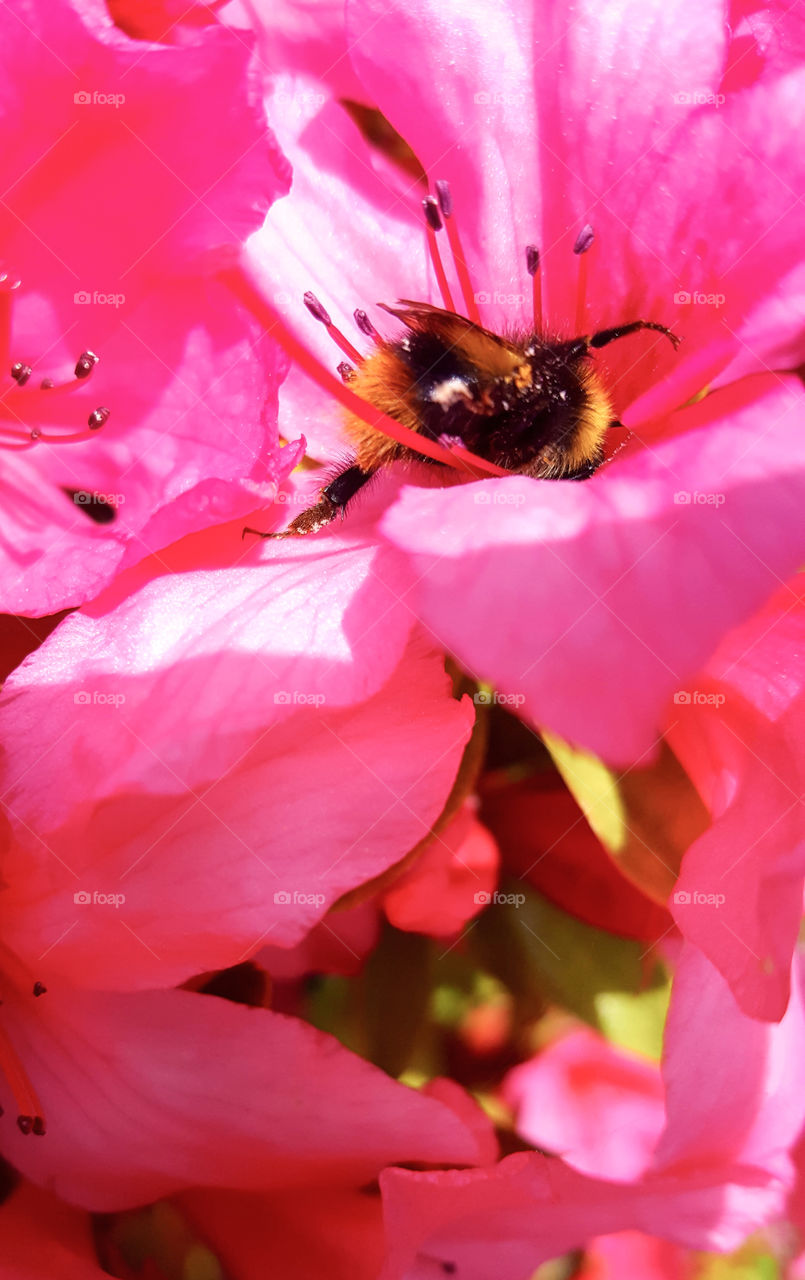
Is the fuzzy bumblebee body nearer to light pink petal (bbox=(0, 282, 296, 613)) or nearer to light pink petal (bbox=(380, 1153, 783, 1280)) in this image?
light pink petal (bbox=(0, 282, 296, 613))

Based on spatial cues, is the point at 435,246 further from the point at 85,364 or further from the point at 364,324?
the point at 85,364

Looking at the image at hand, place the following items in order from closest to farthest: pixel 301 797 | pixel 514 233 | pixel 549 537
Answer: pixel 549 537 → pixel 301 797 → pixel 514 233

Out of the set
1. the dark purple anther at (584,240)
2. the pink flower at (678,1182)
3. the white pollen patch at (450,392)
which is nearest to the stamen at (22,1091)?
the pink flower at (678,1182)

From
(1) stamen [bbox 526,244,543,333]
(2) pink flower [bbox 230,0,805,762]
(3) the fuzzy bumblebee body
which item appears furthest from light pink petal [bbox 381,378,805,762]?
(1) stamen [bbox 526,244,543,333]

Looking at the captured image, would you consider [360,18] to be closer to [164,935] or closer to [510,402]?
[510,402]

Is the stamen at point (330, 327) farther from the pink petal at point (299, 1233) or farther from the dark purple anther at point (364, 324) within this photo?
the pink petal at point (299, 1233)

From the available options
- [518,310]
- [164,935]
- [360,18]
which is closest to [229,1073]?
[164,935]

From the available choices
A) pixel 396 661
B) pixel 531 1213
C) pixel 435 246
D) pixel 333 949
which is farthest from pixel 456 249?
pixel 531 1213
